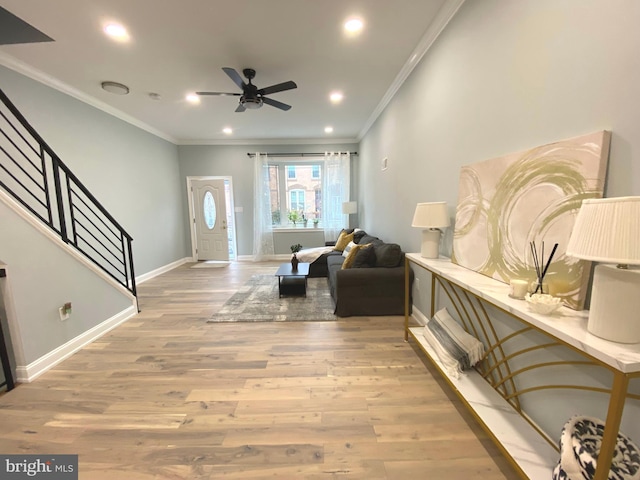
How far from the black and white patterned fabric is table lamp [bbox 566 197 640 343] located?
0.48 meters

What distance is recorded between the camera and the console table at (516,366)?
0.77 metres

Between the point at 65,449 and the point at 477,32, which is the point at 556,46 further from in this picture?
the point at 65,449

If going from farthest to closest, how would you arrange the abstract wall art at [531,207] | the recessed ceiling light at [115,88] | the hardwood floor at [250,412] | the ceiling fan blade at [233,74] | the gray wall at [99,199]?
the recessed ceiling light at [115,88], the ceiling fan blade at [233,74], the gray wall at [99,199], the hardwood floor at [250,412], the abstract wall art at [531,207]

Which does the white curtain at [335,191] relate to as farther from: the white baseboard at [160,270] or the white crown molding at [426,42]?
the white baseboard at [160,270]

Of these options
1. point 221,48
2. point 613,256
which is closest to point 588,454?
point 613,256

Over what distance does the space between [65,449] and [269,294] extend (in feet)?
8.67

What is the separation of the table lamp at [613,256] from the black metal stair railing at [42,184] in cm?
347

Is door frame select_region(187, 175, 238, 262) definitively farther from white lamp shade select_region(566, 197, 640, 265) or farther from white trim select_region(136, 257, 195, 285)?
white lamp shade select_region(566, 197, 640, 265)

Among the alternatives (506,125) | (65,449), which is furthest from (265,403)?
(506,125)

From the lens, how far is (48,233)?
7.29 ft

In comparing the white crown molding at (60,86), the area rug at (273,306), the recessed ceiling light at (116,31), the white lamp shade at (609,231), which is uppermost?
the recessed ceiling light at (116,31)

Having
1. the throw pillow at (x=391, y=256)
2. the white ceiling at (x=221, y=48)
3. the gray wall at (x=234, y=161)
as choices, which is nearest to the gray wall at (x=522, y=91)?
the throw pillow at (x=391, y=256)

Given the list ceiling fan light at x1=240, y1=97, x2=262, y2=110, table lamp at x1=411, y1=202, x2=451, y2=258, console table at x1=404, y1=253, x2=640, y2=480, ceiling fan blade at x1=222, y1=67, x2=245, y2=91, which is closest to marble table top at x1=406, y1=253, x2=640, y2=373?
console table at x1=404, y1=253, x2=640, y2=480

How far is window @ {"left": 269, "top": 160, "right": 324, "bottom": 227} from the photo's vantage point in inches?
253
